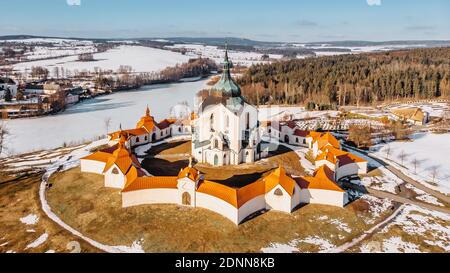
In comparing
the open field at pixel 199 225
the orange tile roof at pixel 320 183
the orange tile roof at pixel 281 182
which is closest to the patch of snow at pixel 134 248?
the open field at pixel 199 225

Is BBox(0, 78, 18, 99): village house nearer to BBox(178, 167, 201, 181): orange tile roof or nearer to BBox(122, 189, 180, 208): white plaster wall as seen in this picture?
BBox(122, 189, 180, 208): white plaster wall

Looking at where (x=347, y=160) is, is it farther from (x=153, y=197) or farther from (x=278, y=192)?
(x=153, y=197)

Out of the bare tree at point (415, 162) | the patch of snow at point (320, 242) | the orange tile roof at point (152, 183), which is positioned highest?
the orange tile roof at point (152, 183)

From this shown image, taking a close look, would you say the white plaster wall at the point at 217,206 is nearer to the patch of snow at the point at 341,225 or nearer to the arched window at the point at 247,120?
the patch of snow at the point at 341,225

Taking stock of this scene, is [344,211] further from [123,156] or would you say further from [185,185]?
[123,156]

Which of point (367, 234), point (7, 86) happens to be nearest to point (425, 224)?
point (367, 234)

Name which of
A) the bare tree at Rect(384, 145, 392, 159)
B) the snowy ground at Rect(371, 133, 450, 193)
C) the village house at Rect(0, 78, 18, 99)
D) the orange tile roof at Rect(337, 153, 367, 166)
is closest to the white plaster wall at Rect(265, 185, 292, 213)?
the orange tile roof at Rect(337, 153, 367, 166)

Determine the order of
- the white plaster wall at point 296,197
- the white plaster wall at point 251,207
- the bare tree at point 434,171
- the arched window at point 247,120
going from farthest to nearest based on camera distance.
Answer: the arched window at point 247,120 → the bare tree at point 434,171 → the white plaster wall at point 296,197 → the white plaster wall at point 251,207
